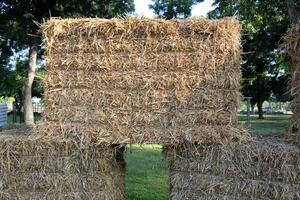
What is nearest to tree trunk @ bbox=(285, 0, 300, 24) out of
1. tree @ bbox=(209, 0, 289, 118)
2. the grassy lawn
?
tree @ bbox=(209, 0, 289, 118)

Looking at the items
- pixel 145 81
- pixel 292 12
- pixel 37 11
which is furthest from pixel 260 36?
pixel 145 81

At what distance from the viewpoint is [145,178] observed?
891 cm

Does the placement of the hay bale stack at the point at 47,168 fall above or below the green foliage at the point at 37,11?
below

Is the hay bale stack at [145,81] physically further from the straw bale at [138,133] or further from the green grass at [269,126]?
the green grass at [269,126]

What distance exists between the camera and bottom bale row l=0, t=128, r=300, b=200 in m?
5.59

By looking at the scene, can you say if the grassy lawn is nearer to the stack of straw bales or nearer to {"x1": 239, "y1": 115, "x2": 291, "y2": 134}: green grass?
{"x1": 239, "y1": 115, "x2": 291, "y2": 134}: green grass

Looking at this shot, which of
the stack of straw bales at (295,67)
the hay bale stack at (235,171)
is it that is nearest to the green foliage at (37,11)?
the hay bale stack at (235,171)

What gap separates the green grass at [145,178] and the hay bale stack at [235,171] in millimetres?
435

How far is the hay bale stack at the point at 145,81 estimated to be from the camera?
18.8 feet

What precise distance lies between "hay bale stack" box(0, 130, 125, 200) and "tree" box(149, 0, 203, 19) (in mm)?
33403

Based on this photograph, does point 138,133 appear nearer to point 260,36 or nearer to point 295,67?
point 295,67

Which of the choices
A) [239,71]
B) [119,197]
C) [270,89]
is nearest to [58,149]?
[119,197]

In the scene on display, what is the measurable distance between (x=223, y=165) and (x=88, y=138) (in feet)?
5.88

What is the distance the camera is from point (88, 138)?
228 inches
